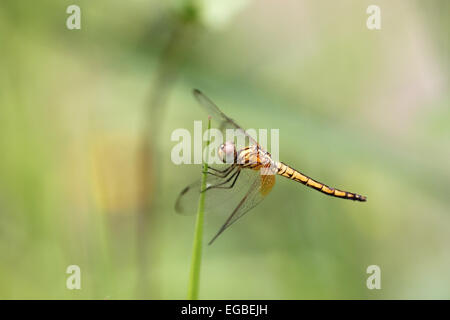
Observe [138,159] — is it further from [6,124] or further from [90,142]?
[6,124]

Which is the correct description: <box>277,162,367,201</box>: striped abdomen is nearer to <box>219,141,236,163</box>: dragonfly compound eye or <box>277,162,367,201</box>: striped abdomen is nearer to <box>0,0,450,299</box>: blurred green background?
<box>0,0,450,299</box>: blurred green background

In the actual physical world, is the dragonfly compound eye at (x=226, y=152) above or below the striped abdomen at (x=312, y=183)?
above

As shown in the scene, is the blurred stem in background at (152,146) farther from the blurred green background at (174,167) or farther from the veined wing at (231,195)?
the veined wing at (231,195)

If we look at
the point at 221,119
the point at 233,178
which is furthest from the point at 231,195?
the point at 221,119

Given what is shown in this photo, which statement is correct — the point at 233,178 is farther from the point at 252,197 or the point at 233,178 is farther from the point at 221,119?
the point at 221,119

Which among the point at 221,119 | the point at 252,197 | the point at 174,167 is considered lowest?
the point at 252,197

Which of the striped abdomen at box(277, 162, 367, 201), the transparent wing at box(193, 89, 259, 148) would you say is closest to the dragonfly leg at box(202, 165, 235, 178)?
the transparent wing at box(193, 89, 259, 148)

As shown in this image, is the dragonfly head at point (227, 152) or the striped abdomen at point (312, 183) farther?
the striped abdomen at point (312, 183)

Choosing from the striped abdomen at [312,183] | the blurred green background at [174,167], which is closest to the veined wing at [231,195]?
the striped abdomen at [312,183]

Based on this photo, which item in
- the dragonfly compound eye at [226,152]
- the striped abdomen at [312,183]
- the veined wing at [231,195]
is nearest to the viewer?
the veined wing at [231,195]
